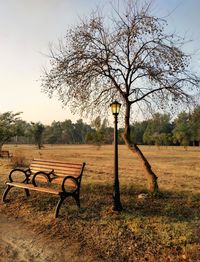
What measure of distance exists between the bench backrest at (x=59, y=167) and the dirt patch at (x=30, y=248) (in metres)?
2.06

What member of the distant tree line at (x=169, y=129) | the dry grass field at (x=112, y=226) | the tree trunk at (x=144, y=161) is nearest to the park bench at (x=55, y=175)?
the dry grass field at (x=112, y=226)

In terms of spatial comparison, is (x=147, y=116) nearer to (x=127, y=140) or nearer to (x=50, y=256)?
(x=127, y=140)

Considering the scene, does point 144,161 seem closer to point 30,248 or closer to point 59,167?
point 59,167

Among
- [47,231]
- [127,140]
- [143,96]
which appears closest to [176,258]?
[47,231]

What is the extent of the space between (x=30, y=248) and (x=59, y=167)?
3.30 meters

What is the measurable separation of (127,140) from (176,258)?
4.76m

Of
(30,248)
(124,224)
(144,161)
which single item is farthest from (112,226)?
(144,161)

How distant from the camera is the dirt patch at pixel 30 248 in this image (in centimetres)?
426

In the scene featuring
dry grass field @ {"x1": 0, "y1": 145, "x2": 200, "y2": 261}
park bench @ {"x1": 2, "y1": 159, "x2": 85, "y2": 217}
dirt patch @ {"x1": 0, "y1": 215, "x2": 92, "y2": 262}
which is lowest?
dirt patch @ {"x1": 0, "y1": 215, "x2": 92, "y2": 262}

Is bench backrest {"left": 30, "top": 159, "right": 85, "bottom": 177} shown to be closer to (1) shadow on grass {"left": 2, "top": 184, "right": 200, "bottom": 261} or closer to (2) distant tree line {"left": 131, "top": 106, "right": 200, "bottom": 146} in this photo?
(1) shadow on grass {"left": 2, "top": 184, "right": 200, "bottom": 261}

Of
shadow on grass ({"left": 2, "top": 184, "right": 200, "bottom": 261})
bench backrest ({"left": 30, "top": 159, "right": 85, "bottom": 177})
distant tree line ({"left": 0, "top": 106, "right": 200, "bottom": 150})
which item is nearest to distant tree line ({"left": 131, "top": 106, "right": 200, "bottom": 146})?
distant tree line ({"left": 0, "top": 106, "right": 200, "bottom": 150})

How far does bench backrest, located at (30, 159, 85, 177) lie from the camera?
723cm

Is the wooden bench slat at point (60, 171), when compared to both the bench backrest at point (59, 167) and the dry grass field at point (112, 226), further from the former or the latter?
the dry grass field at point (112, 226)

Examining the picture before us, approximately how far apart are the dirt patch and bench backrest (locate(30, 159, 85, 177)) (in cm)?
206
